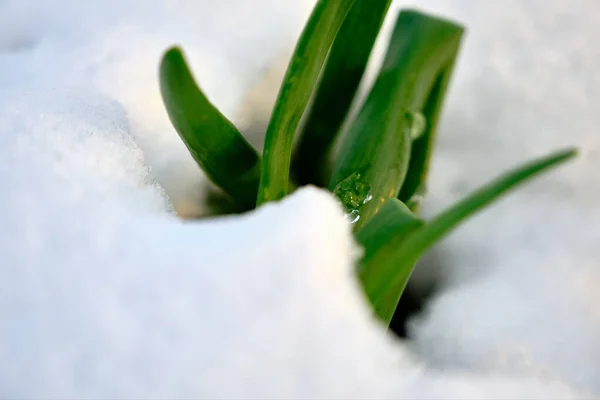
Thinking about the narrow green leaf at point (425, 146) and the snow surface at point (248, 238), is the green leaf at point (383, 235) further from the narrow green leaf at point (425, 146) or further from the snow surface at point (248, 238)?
the narrow green leaf at point (425, 146)

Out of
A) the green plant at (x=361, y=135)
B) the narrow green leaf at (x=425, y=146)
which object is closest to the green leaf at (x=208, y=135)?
the green plant at (x=361, y=135)

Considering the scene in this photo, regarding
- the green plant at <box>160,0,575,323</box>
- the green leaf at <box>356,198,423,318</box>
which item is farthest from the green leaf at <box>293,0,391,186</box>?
the green leaf at <box>356,198,423,318</box>

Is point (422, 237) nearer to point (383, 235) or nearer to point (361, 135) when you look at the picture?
point (383, 235)

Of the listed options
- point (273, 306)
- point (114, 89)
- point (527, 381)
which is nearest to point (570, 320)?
point (527, 381)

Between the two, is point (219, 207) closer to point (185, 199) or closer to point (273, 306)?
point (185, 199)

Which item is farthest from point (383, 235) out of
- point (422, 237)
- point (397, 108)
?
point (397, 108)
